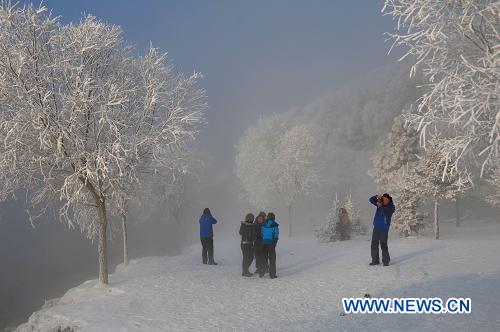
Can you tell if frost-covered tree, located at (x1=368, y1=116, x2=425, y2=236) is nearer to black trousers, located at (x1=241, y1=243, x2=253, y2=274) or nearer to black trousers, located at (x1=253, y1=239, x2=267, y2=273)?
black trousers, located at (x1=253, y1=239, x2=267, y2=273)

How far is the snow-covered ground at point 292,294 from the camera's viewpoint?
34.8 feet

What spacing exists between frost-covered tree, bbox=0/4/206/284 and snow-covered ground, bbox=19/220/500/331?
2.77m

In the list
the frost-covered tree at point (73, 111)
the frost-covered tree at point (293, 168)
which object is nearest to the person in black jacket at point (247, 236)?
the frost-covered tree at point (73, 111)

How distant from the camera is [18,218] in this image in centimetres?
6094

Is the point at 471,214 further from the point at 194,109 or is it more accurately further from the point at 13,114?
the point at 13,114

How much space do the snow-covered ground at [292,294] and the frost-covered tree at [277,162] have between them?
75.5 feet

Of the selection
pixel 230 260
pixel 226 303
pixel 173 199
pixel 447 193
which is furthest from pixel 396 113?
pixel 226 303

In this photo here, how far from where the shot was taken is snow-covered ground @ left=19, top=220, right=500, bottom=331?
10609mm

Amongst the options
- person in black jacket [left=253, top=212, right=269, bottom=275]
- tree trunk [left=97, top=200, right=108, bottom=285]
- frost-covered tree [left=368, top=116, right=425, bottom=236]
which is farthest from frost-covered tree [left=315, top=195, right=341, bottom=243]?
tree trunk [left=97, top=200, right=108, bottom=285]

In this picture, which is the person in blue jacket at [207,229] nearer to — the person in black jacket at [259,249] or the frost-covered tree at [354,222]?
the person in black jacket at [259,249]

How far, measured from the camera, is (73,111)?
1438 centimetres

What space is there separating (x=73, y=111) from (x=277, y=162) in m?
30.1

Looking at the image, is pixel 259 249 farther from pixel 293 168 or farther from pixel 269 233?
pixel 293 168

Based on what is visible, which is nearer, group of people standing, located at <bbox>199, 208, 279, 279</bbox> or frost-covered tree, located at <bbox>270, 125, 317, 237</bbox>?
group of people standing, located at <bbox>199, 208, 279, 279</bbox>
